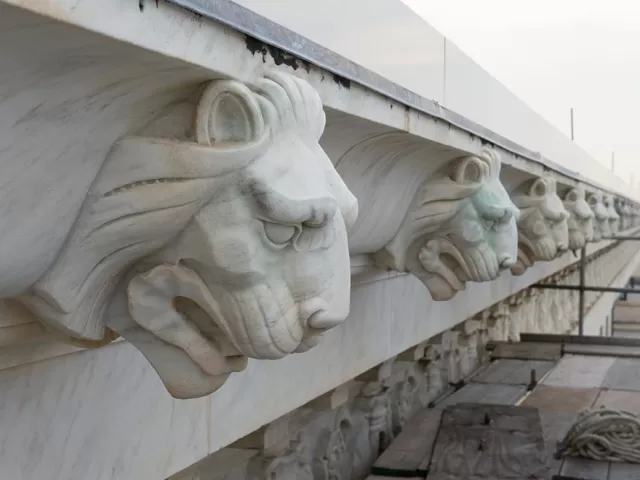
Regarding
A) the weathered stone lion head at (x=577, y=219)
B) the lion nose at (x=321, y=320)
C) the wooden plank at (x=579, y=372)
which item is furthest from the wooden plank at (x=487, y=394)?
the lion nose at (x=321, y=320)

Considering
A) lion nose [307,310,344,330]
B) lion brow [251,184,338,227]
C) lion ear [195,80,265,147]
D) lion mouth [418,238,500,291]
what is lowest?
lion nose [307,310,344,330]

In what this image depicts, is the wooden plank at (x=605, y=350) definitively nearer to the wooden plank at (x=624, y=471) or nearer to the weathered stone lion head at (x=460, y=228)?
the wooden plank at (x=624, y=471)

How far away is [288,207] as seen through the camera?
0.84 metres

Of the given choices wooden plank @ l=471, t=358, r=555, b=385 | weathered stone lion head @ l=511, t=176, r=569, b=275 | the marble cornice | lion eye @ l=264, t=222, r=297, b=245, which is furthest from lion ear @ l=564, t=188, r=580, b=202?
lion eye @ l=264, t=222, r=297, b=245

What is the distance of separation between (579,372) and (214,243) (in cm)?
332

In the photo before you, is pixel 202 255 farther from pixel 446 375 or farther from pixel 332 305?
pixel 446 375

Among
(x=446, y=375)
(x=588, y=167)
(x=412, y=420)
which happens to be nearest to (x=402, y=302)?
(x=412, y=420)

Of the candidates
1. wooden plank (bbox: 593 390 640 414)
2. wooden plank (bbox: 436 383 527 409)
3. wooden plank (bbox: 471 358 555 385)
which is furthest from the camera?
wooden plank (bbox: 471 358 555 385)

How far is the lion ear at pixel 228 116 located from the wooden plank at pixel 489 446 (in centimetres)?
162

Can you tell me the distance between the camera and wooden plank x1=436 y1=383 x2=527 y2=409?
3.29 meters

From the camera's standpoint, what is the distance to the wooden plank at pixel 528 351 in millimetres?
4289

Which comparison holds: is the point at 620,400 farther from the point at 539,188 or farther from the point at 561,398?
the point at 539,188

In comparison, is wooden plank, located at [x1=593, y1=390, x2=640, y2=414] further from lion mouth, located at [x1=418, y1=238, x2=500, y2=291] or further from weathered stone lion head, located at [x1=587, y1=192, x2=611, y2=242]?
lion mouth, located at [x1=418, y1=238, x2=500, y2=291]

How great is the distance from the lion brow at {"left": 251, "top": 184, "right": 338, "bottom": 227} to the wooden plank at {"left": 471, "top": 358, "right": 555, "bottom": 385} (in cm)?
294
